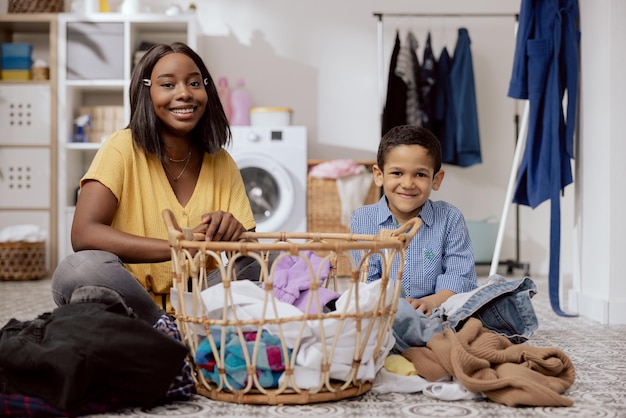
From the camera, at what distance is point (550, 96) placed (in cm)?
288

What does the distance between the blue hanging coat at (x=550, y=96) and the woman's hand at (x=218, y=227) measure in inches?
64.6

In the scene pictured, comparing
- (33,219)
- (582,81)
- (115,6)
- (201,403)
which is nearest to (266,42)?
(115,6)

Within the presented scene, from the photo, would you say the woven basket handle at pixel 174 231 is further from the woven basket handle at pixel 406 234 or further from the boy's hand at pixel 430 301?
the boy's hand at pixel 430 301

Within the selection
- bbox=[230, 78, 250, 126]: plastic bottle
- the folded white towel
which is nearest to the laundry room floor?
the folded white towel

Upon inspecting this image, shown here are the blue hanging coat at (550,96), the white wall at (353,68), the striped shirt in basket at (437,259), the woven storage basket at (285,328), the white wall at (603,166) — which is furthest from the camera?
the white wall at (353,68)

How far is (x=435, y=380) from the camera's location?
57.7 inches

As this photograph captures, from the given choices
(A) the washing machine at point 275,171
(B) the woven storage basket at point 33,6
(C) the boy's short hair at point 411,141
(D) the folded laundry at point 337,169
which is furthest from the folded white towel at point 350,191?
(C) the boy's short hair at point 411,141

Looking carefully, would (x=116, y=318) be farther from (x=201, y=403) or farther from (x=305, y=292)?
(x=305, y=292)

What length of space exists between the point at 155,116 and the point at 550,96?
1.61m

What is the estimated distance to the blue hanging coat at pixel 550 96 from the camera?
2.86 metres

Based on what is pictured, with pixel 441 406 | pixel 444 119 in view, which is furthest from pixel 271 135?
pixel 441 406

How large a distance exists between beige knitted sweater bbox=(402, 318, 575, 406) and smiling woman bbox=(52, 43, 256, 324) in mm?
521

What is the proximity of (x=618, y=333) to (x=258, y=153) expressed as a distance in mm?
2343

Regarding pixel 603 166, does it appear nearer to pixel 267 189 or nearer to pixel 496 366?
pixel 496 366
